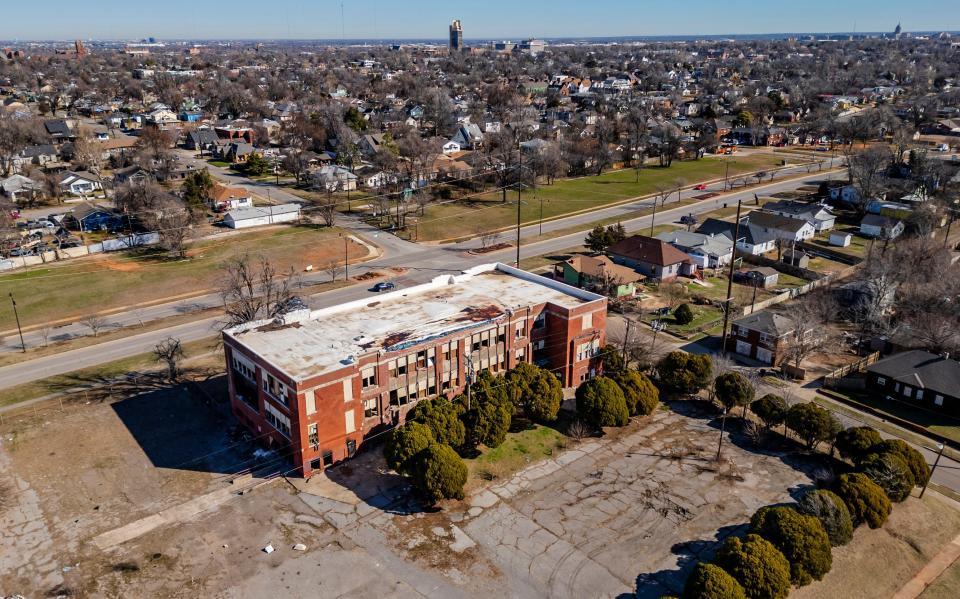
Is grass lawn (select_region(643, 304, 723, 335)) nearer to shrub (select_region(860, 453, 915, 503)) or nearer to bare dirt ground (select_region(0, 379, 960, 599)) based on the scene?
bare dirt ground (select_region(0, 379, 960, 599))

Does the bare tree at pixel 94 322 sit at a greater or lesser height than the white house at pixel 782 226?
lesser

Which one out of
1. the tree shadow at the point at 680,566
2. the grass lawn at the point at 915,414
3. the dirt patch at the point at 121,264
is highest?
the dirt patch at the point at 121,264

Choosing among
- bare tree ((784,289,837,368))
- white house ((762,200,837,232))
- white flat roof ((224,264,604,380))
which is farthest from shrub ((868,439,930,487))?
white house ((762,200,837,232))

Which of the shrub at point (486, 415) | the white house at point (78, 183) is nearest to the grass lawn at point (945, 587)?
the shrub at point (486, 415)

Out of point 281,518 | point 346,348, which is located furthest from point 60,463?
point 346,348

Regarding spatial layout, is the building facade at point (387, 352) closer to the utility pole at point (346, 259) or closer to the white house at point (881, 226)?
the utility pole at point (346, 259)

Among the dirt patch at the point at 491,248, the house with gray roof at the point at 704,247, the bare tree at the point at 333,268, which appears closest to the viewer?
the bare tree at the point at 333,268

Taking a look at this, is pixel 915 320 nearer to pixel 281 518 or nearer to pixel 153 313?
Result: pixel 281 518

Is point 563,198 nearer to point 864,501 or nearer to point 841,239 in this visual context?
point 841,239
